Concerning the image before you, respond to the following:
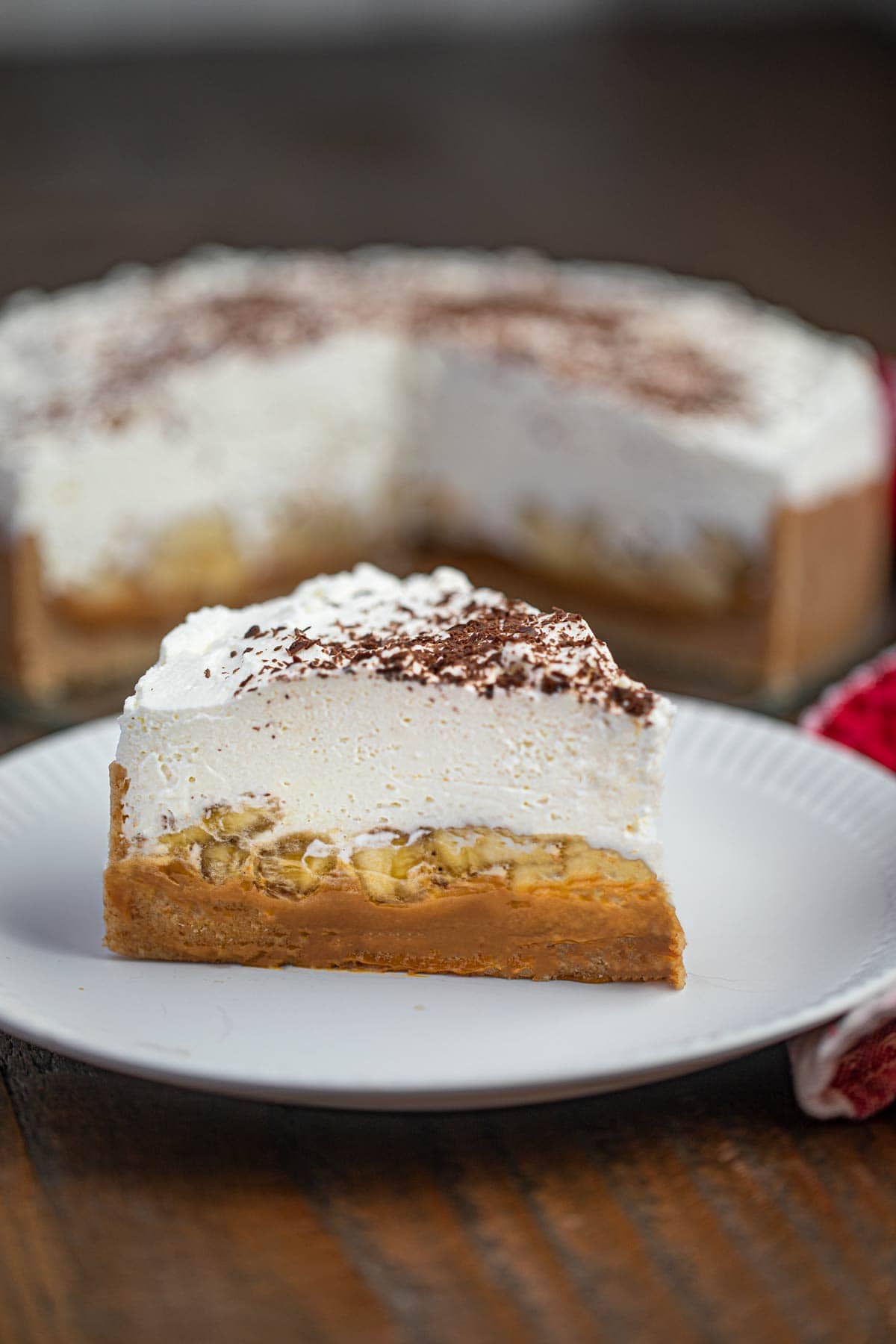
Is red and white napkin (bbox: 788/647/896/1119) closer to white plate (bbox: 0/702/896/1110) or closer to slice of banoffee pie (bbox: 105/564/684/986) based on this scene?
white plate (bbox: 0/702/896/1110)

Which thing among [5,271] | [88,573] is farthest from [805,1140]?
[5,271]

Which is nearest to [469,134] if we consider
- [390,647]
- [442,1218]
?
[390,647]

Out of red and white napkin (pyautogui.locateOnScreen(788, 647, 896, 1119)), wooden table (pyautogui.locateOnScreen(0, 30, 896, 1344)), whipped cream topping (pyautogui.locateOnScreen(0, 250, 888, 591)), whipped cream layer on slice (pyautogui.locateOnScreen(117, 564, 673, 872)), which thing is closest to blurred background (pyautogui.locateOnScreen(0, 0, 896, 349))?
whipped cream topping (pyautogui.locateOnScreen(0, 250, 888, 591))

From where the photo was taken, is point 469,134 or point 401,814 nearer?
point 401,814

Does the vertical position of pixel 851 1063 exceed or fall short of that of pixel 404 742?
it falls short

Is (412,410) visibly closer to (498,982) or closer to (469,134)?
(498,982)

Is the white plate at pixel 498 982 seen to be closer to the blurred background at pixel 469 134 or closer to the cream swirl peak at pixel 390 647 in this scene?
the cream swirl peak at pixel 390 647

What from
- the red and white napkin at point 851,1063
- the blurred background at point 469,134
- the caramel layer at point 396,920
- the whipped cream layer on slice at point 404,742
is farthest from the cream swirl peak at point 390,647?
the blurred background at point 469,134
